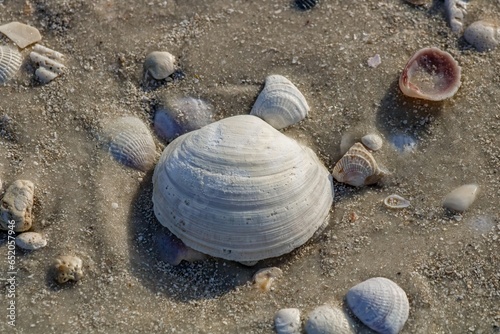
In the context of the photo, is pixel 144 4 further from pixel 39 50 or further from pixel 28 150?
pixel 28 150

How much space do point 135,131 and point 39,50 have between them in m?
1.04

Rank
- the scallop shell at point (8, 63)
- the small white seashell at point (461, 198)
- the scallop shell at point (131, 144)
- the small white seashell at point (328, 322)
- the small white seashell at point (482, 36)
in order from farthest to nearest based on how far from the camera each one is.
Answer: the small white seashell at point (482, 36), the scallop shell at point (8, 63), the scallop shell at point (131, 144), the small white seashell at point (461, 198), the small white seashell at point (328, 322)

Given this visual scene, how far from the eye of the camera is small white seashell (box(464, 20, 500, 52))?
14.5 feet

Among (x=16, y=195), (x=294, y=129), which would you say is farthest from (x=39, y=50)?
(x=294, y=129)

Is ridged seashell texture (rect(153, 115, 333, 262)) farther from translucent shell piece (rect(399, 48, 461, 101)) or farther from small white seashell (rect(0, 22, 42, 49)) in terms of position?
small white seashell (rect(0, 22, 42, 49))

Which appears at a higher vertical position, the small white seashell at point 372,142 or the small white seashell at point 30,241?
the small white seashell at point 372,142

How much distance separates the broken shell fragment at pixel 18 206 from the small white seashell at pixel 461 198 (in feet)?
9.35

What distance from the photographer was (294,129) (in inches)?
167

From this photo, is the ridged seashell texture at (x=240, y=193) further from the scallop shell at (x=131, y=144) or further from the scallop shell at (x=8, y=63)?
the scallop shell at (x=8, y=63)

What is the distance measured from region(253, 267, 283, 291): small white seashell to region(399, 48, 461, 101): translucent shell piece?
1.61m

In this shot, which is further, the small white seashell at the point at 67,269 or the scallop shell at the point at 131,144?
the scallop shell at the point at 131,144

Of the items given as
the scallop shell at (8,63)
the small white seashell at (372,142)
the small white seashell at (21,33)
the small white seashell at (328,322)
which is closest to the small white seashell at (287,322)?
the small white seashell at (328,322)

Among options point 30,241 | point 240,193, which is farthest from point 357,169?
point 30,241

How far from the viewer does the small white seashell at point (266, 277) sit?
3.82m
